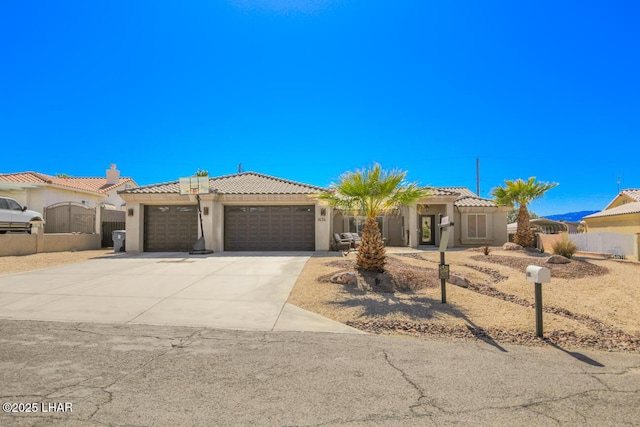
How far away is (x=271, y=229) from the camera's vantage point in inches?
749

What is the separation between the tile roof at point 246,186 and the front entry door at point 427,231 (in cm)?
737

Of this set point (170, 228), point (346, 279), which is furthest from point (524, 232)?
point (170, 228)

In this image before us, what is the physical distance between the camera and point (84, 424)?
2.82 m

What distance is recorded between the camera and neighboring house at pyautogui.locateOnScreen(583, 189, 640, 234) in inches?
787

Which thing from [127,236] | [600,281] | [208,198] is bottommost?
[600,281]

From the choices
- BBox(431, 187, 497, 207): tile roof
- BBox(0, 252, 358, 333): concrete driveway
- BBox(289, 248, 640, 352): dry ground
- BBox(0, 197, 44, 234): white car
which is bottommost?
BBox(289, 248, 640, 352): dry ground

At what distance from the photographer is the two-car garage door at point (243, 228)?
18.9 m

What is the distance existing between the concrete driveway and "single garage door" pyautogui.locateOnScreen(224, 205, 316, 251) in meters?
6.69

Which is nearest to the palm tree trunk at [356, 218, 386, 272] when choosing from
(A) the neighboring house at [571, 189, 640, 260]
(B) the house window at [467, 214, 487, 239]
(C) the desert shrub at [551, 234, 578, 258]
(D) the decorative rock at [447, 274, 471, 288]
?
(D) the decorative rock at [447, 274, 471, 288]

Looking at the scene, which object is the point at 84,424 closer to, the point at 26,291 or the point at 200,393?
the point at 200,393

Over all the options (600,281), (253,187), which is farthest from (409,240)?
(600,281)

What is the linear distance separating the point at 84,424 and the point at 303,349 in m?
2.49

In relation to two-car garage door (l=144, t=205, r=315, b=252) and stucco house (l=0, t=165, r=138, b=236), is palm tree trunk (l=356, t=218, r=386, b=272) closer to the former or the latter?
two-car garage door (l=144, t=205, r=315, b=252)

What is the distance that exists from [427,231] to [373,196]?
14550mm
